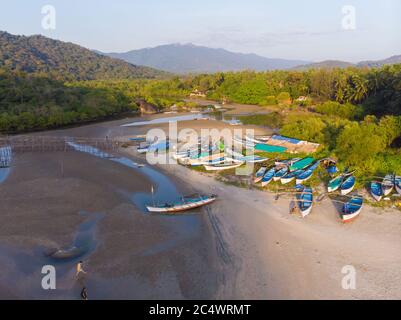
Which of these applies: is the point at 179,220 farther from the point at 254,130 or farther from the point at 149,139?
the point at 254,130

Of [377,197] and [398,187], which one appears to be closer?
[377,197]

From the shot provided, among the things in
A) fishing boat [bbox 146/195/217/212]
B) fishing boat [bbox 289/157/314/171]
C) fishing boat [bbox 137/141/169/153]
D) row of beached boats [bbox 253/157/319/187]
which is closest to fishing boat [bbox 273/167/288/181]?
row of beached boats [bbox 253/157/319/187]

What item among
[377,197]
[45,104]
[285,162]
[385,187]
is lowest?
[377,197]

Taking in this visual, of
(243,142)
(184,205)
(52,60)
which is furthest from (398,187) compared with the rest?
(52,60)

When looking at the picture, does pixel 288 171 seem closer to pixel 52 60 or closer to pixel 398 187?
pixel 398 187

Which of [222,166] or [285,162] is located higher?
[285,162]

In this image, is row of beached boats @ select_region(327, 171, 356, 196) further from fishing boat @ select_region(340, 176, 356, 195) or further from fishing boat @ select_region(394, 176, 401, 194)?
fishing boat @ select_region(394, 176, 401, 194)

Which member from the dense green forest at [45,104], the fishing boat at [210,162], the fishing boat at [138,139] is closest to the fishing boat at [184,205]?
the fishing boat at [210,162]

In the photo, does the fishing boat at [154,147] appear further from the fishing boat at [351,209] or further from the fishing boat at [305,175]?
the fishing boat at [351,209]
